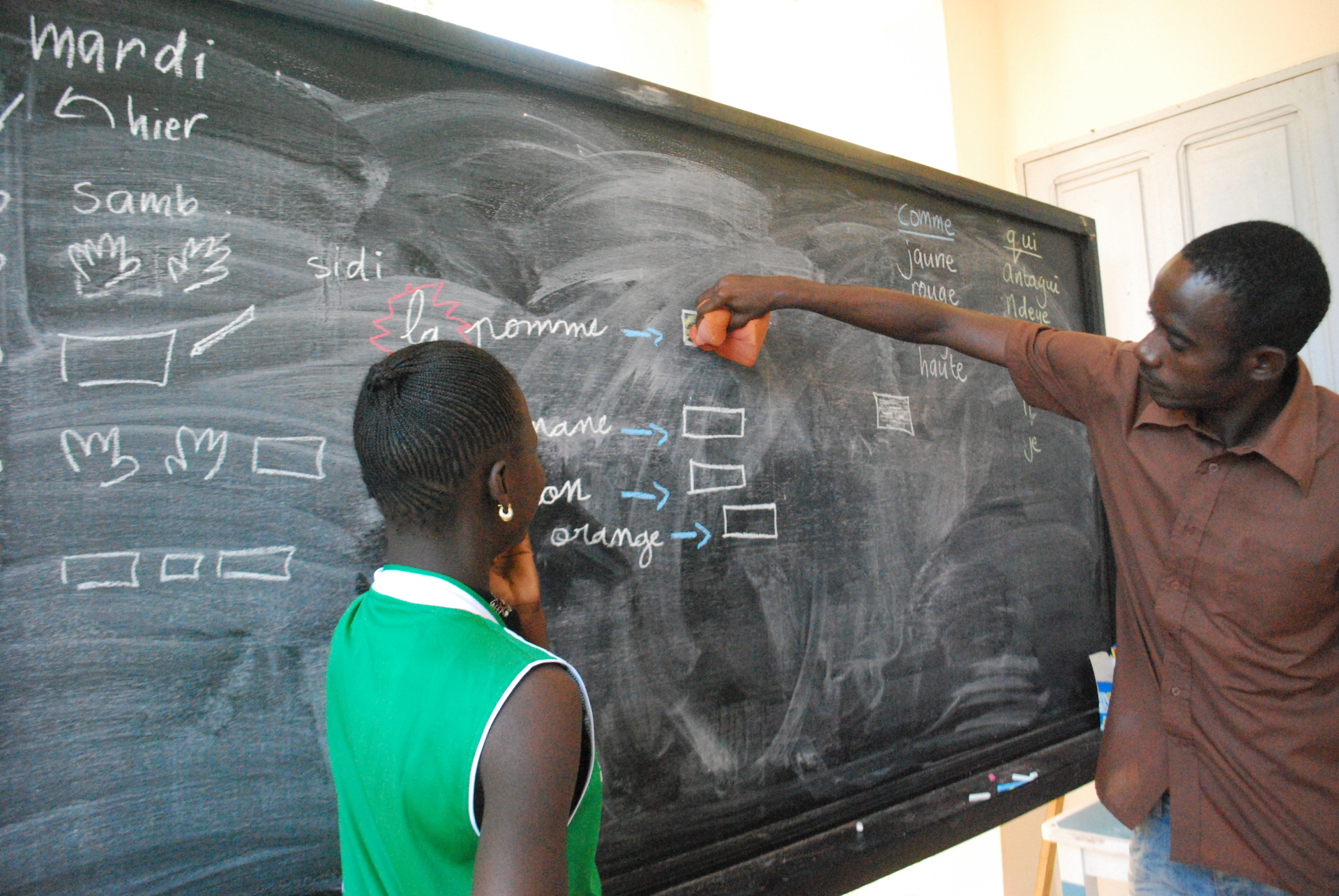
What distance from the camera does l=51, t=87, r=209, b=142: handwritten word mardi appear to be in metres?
1.03

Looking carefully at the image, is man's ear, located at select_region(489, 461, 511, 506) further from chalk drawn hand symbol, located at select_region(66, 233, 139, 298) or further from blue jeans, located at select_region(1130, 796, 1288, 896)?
blue jeans, located at select_region(1130, 796, 1288, 896)

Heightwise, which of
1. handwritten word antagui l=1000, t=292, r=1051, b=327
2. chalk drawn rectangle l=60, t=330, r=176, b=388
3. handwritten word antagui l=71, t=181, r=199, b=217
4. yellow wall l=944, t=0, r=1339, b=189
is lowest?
chalk drawn rectangle l=60, t=330, r=176, b=388

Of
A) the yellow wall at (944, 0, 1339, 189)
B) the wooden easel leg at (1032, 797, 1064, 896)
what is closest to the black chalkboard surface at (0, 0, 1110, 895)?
the wooden easel leg at (1032, 797, 1064, 896)

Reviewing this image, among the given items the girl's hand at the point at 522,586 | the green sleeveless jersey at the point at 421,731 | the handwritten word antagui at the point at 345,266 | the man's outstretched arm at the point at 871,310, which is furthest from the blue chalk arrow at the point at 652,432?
the green sleeveless jersey at the point at 421,731

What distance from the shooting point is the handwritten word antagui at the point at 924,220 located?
2.05m

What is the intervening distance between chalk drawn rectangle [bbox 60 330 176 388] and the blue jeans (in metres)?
1.72

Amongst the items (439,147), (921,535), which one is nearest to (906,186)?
(921,535)

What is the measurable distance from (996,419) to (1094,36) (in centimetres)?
A: 186

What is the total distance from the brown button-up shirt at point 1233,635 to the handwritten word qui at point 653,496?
812 mm

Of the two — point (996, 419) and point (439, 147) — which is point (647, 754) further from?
point (996, 419)

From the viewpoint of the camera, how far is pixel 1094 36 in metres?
3.07

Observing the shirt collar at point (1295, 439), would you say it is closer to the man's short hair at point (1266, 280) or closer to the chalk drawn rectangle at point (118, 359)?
the man's short hair at point (1266, 280)

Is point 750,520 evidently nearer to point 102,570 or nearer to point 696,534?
point 696,534

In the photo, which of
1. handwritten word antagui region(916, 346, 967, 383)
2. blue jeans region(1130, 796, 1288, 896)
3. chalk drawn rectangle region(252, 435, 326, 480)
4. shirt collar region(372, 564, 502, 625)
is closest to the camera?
shirt collar region(372, 564, 502, 625)
